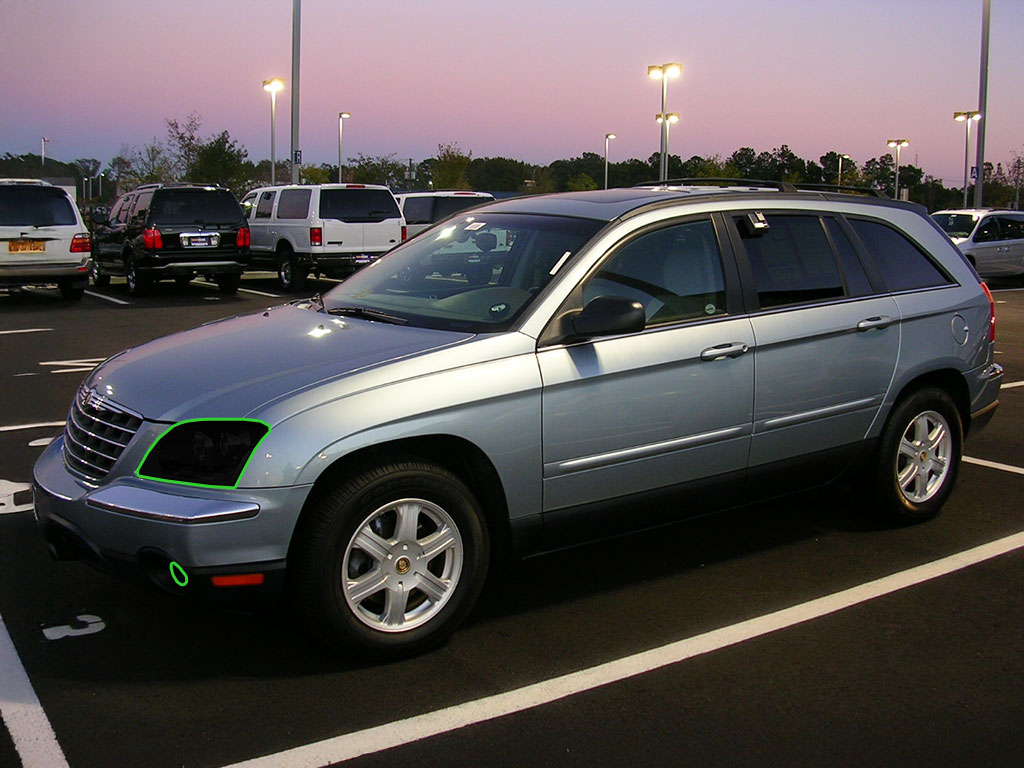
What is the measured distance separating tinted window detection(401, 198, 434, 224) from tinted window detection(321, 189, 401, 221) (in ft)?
13.6

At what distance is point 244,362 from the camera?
3975 mm

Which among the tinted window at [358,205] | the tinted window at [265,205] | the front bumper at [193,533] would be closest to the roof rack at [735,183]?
the front bumper at [193,533]

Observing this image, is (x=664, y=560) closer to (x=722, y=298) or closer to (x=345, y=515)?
(x=722, y=298)

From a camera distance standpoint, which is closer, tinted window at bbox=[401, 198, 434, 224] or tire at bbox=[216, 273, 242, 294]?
tire at bbox=[216, 273, 242, 294]

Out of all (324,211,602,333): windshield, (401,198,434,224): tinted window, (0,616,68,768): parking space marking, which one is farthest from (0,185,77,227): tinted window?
(0,616,68,768): parking space marking

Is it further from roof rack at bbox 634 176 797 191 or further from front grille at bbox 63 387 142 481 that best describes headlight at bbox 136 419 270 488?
roof rack at bbox 634 176 797 191

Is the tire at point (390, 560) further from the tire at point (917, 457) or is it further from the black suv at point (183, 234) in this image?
the black suv at point (183, 234)

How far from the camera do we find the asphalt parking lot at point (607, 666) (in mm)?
3260

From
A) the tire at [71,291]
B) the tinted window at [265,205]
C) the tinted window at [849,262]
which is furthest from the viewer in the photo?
the tinted window at [265,205]

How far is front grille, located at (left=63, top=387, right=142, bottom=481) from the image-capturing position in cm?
378

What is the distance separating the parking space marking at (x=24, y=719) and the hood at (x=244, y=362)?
1.01 meters

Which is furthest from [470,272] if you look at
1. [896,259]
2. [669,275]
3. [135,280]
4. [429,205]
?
[429,205]

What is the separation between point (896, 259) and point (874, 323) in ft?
1.76

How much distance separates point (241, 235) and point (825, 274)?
14599 mm
